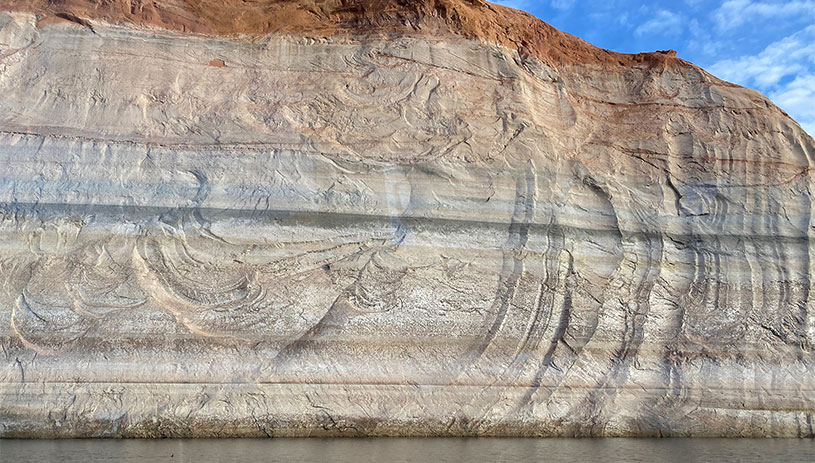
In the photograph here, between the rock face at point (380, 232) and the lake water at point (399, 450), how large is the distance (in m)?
0.43

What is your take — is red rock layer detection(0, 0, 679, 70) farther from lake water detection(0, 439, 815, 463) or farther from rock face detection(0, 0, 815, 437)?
lake water detection(0, 439, 815, 463)

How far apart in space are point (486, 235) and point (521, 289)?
0.68 meters

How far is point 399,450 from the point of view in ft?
18.8

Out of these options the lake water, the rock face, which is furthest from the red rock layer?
the lake water

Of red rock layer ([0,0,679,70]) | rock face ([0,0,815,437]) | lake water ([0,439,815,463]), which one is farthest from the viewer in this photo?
red rock layer ([0,0,679,70])

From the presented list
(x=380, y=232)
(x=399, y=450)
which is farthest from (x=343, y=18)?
(x=399, y=450)

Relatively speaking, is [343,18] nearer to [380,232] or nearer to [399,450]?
[380,232]

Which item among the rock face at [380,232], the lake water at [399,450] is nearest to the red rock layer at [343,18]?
the rock face at [380,232]

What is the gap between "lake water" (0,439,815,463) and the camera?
5090 millimetres

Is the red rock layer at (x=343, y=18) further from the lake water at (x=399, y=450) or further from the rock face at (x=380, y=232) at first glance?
the lake water at (x=399, y=450)

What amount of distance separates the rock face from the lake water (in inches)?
16.8

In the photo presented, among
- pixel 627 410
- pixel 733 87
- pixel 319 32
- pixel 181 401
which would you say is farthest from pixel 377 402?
pixel 733 87

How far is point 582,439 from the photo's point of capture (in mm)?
6941

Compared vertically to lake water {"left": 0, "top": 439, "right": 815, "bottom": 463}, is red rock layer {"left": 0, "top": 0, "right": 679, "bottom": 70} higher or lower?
higher
